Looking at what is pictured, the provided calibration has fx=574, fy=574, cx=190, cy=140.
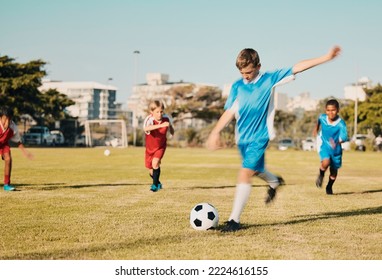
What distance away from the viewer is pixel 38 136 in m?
47.0

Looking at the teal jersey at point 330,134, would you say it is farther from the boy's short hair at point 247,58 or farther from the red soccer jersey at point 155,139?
the boy's short hair at point 247,58

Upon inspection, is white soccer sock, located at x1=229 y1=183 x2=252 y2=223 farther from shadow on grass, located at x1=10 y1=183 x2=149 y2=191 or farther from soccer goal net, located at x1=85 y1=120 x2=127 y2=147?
soccer goal net, located at x1=85 y1=120 x2=127 y2=147

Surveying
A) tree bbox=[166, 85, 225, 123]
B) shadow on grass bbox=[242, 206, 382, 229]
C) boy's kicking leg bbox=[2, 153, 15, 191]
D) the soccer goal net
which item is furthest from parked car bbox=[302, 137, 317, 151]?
shadow on grass bbox=[242, 206, 382, 229]

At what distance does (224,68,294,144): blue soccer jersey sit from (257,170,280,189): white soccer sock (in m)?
0.49

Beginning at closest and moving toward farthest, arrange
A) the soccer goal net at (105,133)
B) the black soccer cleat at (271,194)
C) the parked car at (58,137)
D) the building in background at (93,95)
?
the black soccer cleat at (271,194), the parked car at (58,137), the soccer goal net at (105,133), the building in background at (93,95)

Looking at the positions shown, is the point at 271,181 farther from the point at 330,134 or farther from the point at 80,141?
the point at 80,141

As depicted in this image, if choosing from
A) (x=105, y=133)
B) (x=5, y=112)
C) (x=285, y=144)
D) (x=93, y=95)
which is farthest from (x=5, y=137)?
(x=93, y=95)

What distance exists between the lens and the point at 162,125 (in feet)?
30.7

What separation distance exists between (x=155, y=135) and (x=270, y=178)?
14.0ft

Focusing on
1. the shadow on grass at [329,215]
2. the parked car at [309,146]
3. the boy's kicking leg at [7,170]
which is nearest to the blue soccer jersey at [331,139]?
the shadow on grass at [329,215]

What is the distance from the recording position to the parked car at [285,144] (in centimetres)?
4778

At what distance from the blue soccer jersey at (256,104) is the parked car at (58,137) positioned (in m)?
44.2
